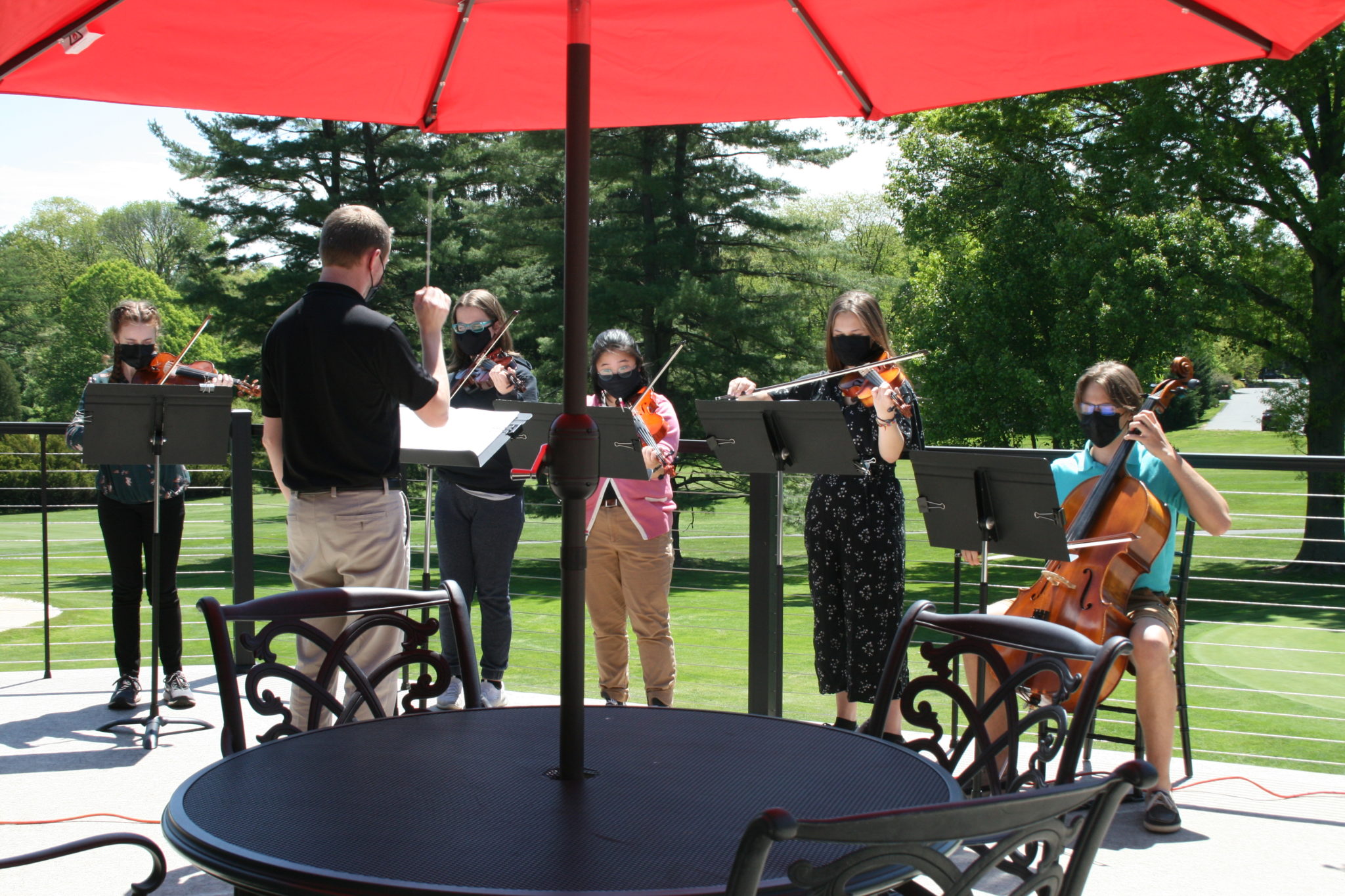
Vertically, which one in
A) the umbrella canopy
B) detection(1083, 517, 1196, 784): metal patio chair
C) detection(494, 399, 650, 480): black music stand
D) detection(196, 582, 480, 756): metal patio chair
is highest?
the umbrella canopy

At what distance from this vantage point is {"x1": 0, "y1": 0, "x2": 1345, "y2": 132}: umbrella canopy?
1.97 m

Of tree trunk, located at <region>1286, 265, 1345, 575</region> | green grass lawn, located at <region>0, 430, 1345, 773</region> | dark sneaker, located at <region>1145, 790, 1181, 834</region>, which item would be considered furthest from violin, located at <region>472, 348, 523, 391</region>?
tree trunk, located at <region>1286, 265, 1345, 575</region>

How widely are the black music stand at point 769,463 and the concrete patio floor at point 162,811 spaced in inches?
47.7

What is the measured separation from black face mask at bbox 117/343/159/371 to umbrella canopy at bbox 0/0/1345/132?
2243 mm

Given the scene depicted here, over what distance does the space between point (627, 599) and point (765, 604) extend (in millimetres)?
540

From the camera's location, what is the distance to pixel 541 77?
8.25 ft

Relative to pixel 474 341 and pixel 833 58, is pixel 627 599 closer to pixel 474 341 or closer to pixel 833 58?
pixel 474 341

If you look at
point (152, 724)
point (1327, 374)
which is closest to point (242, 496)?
point (152, 724)

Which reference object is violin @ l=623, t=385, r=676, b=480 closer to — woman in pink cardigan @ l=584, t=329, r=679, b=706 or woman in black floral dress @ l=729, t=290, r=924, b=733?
woman in pink cardigan @ l=584, t=329, r=679, b=706

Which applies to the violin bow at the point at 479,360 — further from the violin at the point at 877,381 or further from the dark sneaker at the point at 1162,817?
the dark sneaker at the point at 1162,817

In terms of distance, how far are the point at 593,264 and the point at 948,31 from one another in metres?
16.4

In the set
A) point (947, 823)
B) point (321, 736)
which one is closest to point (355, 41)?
point (321, 736)

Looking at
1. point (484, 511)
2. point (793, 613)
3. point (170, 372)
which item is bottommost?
point (793, 613)

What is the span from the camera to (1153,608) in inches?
128
